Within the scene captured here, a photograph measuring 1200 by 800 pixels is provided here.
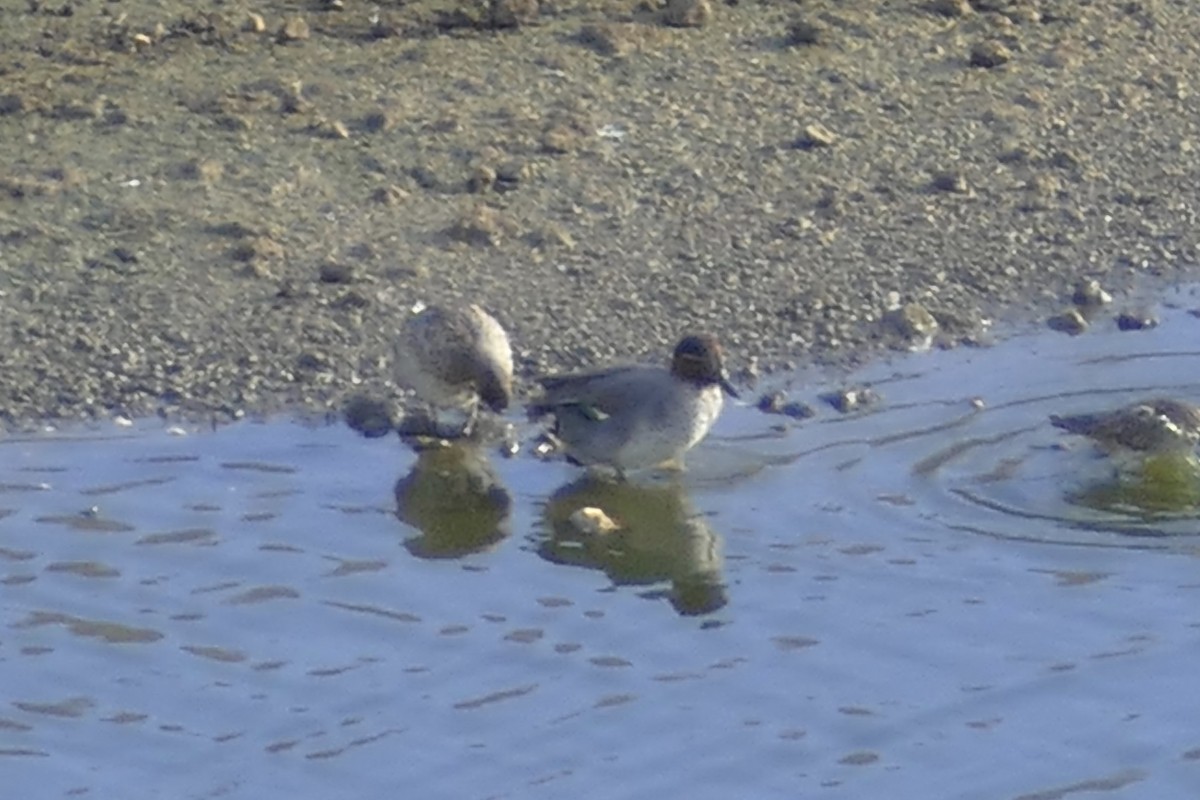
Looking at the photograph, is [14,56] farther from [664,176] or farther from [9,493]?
[9,493]

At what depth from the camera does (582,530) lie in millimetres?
8797

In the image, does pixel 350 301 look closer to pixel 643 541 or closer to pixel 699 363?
pixel 699 363

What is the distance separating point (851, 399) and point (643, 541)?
1.30 m

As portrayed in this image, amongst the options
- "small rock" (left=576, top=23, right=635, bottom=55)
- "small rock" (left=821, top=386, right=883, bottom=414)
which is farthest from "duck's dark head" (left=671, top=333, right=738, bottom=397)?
"small rock" (left=576, top=23, right=635, bottom=55)

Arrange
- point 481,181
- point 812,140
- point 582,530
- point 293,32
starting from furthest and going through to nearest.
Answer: point 293,32 → point 812,140 → point 481,181 → point 582,530

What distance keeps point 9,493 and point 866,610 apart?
110 inches

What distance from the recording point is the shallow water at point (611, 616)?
7.19 meters

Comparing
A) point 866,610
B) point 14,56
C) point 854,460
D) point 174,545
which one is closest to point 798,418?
point 854,460

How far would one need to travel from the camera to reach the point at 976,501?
8891mm

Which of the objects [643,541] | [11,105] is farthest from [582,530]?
[11,105]

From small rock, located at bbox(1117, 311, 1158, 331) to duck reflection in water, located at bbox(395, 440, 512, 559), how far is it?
2.61 meters

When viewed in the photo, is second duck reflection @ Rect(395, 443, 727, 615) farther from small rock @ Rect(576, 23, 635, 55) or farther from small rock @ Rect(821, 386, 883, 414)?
small rock @ Rect(576, 23, 635, 55)

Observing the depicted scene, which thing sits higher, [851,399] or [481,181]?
[481,181]

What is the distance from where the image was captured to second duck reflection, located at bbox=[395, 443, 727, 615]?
8.45 m
